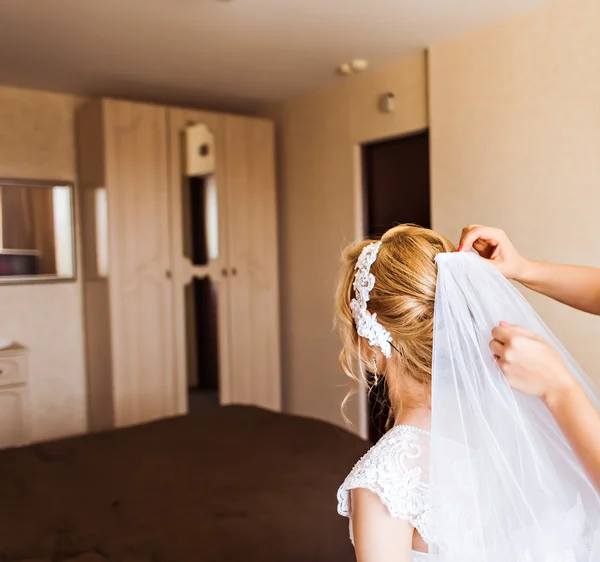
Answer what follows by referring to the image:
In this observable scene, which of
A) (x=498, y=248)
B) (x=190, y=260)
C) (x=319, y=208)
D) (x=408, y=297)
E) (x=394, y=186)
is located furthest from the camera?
(x=319, y=208)

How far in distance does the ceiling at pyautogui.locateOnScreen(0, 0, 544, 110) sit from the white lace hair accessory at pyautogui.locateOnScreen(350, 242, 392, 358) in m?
1.73

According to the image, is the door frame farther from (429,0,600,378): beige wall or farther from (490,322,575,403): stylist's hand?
(490,322,575,403): stylist's hand

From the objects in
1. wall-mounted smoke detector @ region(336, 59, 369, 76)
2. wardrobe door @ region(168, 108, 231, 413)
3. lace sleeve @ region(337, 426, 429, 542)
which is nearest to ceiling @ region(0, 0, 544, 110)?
wall-mounted smoke detector @ region(336, 59, 369, 76)

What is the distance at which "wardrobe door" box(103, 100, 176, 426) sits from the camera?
356cm

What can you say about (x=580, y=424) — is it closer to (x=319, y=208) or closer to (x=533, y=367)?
(x=533, y=367)

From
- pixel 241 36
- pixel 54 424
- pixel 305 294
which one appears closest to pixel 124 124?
pixel 241 36

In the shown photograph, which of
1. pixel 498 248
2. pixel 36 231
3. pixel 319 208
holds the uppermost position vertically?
pixel 319 208

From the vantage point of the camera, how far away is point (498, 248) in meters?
1.39

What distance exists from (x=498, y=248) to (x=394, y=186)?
226cm

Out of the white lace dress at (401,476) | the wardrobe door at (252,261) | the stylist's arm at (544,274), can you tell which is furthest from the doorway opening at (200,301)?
the white lace dress at (401,476)

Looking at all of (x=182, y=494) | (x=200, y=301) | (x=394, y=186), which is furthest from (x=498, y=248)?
(x=200, y=301)

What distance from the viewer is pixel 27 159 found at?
12.0ft

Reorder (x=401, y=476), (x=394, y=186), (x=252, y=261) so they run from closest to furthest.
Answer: (x=401, y=476), (x=394, y=186), (x=252, y=261)

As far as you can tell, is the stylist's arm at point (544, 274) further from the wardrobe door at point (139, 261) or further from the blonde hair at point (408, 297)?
the wardrobe door at point (139, 261)
